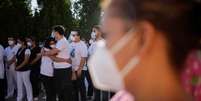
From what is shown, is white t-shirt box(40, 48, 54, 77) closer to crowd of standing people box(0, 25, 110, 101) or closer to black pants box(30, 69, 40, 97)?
crowd of standing people box(0, 25, 110, 101)

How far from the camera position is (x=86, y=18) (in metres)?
34.1

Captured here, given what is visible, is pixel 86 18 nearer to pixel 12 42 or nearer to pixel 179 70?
pixel 12 42

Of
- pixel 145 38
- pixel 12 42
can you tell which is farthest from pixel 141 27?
pixel 12 42

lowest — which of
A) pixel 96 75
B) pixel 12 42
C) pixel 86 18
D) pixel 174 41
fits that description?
pixel 86 18

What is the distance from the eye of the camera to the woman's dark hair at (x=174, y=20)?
106cm

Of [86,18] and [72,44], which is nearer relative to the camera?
[72,44]

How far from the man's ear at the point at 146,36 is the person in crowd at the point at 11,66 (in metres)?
10.3

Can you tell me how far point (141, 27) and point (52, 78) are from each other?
727cm

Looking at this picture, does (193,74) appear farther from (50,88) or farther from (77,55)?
(77,55)

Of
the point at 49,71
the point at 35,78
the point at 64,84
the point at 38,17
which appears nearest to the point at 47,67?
the point at 49,71

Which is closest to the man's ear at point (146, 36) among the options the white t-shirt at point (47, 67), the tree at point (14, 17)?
the white t-shirt at point (47, 67)

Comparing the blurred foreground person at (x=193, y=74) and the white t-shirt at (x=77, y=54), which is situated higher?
the blurred foreground person at (x=193, y=74)

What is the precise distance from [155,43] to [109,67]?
16 centimetres

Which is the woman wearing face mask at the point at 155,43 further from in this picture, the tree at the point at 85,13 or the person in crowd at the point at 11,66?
the tree at the point at 85,13
